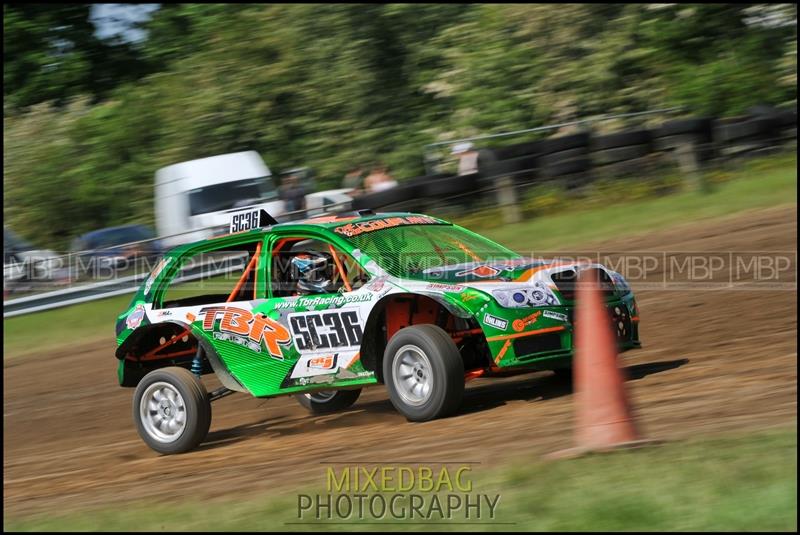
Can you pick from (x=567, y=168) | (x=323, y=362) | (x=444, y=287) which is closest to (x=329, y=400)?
(x=323, y=362)

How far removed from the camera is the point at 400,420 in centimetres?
779

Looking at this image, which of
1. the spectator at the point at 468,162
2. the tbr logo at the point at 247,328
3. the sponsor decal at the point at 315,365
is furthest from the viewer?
the spectator at the point at 468,162

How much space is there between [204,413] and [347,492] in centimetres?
288

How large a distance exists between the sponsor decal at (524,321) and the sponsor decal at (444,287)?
0.42 meters

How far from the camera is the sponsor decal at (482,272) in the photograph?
753cm

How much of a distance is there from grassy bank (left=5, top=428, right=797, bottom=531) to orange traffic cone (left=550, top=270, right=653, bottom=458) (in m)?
0.16

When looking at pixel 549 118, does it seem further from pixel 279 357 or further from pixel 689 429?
pixel 689 429

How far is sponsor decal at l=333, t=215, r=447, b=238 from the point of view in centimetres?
799

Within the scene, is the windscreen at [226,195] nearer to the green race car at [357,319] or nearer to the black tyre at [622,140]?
the black tyre at [622,140]

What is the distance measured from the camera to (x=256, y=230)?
8.30 m

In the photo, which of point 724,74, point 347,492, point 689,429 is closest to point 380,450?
point 347,492

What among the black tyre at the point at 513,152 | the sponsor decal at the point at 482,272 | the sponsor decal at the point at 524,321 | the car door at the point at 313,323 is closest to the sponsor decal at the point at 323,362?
the car door at the point at 313,323

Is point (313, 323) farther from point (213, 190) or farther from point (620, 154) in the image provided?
point (213, 190)

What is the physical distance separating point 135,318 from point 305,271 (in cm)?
151
